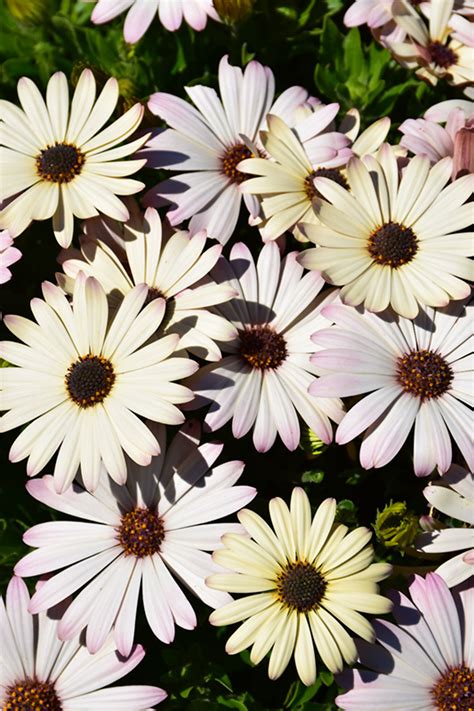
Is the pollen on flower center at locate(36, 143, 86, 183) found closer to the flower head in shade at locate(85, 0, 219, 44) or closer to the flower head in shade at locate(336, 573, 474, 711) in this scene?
the flower head in shade at locate(85, 0, 219, 44)

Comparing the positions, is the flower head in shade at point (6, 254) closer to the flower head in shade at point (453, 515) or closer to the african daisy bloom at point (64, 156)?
the african daisy bloom at point (64, 156)

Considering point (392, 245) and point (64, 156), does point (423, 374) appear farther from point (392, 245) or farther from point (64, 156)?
point (64, 156)

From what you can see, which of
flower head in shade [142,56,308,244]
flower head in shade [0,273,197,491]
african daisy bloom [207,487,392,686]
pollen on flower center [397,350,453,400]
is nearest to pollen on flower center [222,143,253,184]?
flower head in shade [142,56,308,244]

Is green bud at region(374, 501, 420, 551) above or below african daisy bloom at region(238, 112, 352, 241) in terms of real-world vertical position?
below

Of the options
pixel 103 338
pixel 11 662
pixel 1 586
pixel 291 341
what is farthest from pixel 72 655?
pixel 291 341

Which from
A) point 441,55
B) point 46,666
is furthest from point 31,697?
point 441,55

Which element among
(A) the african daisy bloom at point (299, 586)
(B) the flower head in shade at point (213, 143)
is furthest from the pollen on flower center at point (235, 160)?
(A) the african daisy bloom at point (299, 586)
